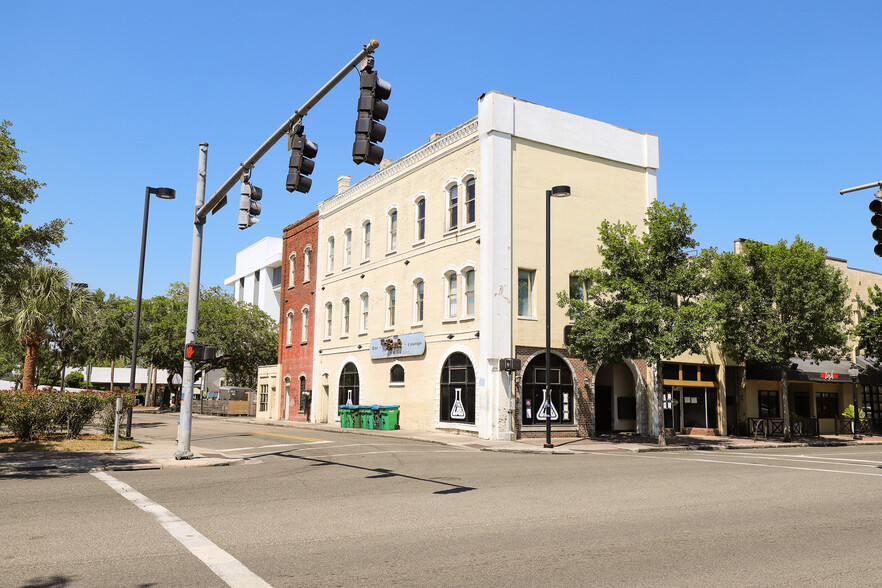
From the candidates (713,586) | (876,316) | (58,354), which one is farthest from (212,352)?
(876,316)

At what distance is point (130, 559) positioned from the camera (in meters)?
Answer: 6.39

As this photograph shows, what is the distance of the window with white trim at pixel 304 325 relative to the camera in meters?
41.1

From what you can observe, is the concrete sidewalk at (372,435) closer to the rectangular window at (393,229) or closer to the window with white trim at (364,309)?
the window with white trim at (364,309)

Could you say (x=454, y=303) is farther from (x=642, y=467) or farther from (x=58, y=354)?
(x=58, y=354)

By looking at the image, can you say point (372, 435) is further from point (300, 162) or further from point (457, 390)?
point (300, 162)

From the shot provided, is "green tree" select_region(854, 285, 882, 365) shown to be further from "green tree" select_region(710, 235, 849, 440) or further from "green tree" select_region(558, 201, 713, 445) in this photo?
"green tree" select_region(558, 201, 713, 445)

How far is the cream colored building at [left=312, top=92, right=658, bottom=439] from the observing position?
2639cm

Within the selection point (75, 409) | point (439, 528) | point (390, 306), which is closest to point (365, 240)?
point (390, 306)

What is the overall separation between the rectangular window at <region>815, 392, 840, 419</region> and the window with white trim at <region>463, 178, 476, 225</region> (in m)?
21.2

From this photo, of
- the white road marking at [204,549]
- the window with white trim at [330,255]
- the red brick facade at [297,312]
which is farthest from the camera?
the red brick facade at [297,312]

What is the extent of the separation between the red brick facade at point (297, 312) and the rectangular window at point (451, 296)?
1308 cm

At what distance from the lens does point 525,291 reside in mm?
A: 27250

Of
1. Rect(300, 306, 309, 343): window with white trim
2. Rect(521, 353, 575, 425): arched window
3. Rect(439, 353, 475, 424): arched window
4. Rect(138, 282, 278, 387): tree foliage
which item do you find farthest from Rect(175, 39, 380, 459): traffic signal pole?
Rect(138, 282, 278, 387): tree foliage

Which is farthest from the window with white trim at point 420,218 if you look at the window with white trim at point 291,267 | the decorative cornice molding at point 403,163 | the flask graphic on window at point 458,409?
the window with white trim at point 291,267
